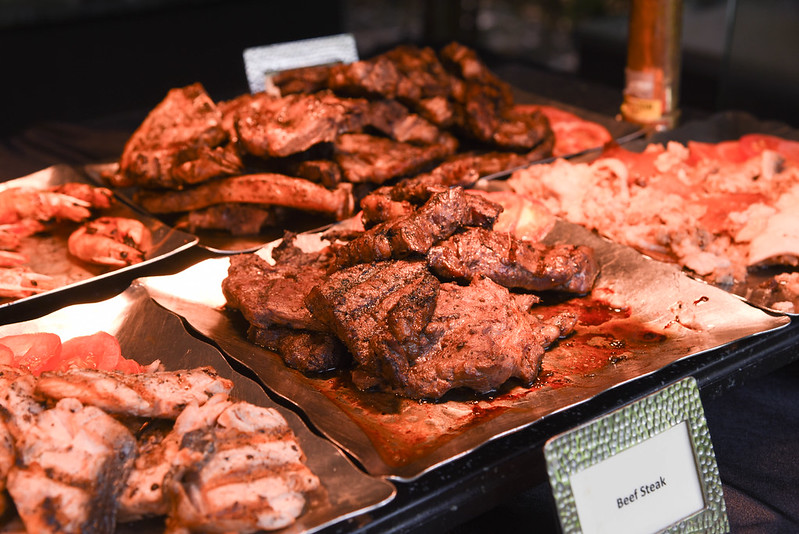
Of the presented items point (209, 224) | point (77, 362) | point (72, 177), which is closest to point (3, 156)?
point (72, 177)

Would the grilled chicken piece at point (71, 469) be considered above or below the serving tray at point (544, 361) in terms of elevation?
above

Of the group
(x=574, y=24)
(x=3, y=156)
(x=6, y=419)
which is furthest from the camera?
(x=574, y=24)

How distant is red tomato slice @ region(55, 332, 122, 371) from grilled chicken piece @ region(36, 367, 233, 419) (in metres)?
0.39

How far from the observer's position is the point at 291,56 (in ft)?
16.8

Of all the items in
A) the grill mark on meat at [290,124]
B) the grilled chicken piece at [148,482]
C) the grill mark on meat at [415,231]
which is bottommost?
the grilled chicken piece at [148,482]

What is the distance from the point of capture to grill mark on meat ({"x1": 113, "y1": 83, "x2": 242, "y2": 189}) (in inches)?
130

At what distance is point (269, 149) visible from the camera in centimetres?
Answer: 323

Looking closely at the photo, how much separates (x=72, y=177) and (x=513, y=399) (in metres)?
2.74

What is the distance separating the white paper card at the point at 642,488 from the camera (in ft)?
5.88

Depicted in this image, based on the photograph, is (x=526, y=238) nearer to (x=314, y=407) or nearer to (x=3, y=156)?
(x=314, y=407)

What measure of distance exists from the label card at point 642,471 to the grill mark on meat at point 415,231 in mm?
843

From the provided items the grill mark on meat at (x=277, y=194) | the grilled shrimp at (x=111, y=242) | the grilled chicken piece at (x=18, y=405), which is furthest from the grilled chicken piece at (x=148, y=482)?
the grill mark on meat at (x=277, y=194)

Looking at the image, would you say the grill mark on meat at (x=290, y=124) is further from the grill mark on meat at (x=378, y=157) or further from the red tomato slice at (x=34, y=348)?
the red tomato slice at (x=34, y=348)

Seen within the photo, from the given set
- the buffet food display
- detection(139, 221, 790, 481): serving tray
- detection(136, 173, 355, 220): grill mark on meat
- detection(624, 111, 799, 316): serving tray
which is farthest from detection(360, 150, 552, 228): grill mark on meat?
detection(624, 111, 799, 316): serving tray
